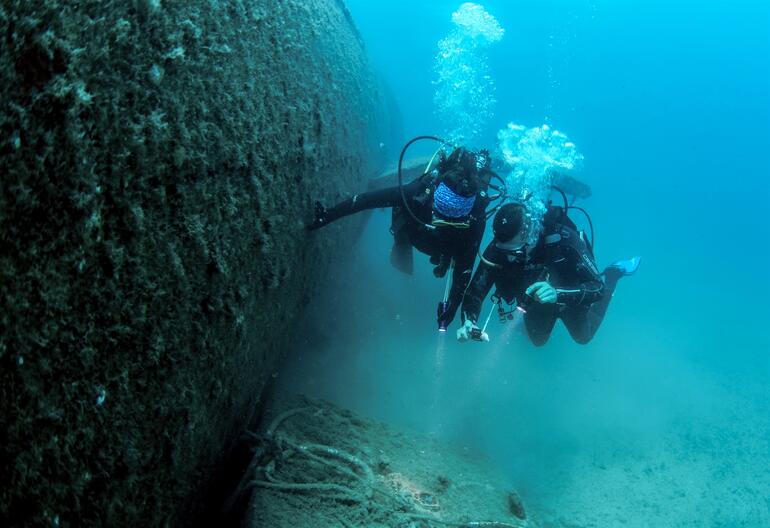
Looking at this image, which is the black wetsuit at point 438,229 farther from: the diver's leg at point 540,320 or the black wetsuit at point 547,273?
the diver's leg at point 540,320

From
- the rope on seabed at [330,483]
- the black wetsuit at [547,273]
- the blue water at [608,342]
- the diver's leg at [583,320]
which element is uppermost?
the rope on seabed at [330,483]

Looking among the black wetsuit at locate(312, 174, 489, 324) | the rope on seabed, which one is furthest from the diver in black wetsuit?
the rope on seabed

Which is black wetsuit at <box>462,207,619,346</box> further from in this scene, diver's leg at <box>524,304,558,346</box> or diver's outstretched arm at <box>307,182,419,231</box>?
diver's outstretched arm at <box>307,182,419,231</box>

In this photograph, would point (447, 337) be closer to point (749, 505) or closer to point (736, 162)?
point (749, 505)

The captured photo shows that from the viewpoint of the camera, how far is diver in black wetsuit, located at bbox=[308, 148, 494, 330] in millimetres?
4270

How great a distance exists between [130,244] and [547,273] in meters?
5.46

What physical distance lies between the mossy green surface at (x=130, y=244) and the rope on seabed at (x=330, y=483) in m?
0.32

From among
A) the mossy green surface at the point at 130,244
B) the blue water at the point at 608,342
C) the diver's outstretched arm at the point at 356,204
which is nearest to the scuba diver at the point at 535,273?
the diver's outstretched arm at the point at 356,204

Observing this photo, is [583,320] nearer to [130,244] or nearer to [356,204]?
[356,204]

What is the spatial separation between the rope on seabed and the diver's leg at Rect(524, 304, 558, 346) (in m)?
3.73

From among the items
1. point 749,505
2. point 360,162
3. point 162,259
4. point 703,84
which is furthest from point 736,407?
point 703,84

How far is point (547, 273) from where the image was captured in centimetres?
588

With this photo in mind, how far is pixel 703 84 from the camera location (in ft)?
212

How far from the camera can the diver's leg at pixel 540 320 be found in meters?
6.32
